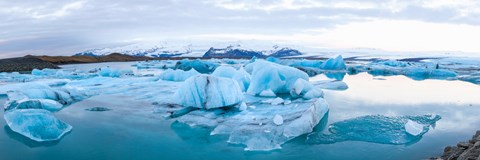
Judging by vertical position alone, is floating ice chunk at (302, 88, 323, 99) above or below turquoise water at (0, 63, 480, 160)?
above

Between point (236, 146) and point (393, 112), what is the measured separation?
3.51 metres

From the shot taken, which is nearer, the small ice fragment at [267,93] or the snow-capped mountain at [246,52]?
the small ice fragment at [267,93]

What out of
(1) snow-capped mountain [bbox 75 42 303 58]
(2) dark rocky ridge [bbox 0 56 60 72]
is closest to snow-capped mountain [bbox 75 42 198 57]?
(1) snow-capped mountain [bbox 75 42 303 58]

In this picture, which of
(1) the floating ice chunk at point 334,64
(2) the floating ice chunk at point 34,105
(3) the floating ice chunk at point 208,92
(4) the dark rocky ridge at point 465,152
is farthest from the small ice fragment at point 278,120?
(1) the floating ice chunk at point 334,64

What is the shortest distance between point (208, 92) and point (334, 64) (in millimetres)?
14816

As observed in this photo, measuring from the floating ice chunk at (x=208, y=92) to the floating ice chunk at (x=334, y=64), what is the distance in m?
14.0

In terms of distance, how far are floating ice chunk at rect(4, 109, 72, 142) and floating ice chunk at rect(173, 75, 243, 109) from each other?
6.44ft

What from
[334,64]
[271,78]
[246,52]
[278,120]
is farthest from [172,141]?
[246,52]

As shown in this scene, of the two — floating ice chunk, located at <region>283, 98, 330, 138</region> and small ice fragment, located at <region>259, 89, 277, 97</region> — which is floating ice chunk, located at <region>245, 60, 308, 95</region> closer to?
small ice fragment, located at <region>259, 89, 277, 97</region>

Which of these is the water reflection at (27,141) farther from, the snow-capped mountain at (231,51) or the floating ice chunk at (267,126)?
the snow-capped mountain at (231,51)

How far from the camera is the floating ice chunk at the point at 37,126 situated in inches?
174

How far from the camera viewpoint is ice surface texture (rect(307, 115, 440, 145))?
14.4 ft

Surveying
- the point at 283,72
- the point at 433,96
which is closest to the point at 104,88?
the point at 283,72

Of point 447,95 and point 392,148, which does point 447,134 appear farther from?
point 447,95
